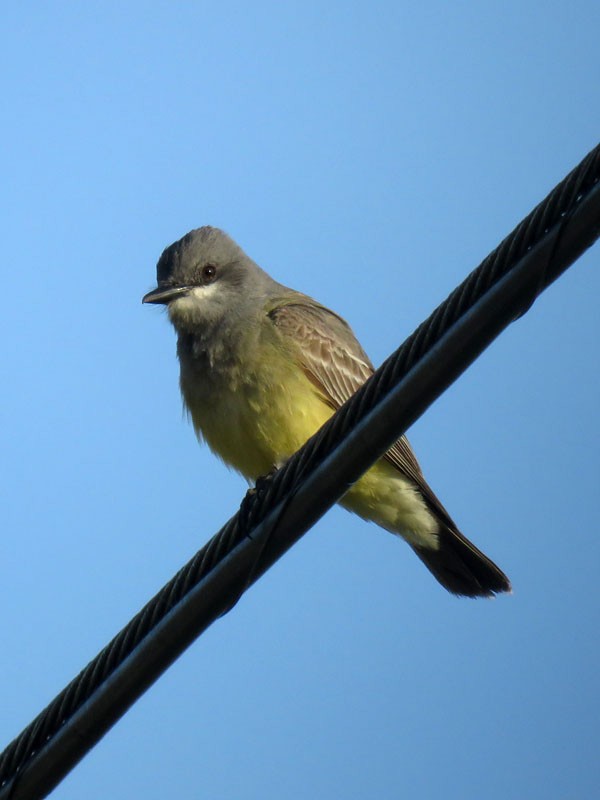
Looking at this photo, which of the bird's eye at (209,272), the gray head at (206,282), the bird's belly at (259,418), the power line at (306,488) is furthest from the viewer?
the bird's eye at (209,272)

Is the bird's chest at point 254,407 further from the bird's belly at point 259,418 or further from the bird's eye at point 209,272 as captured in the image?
the bird's eye at point 209,272

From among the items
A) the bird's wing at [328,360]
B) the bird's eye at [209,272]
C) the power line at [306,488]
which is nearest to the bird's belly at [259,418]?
the bird's wing at [328,360]

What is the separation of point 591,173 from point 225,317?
373 centimetres

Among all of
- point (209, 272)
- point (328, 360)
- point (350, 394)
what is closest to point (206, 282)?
point (209, 272)

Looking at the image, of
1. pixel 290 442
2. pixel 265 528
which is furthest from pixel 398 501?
pixel 265 528

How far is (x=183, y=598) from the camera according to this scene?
150 inches

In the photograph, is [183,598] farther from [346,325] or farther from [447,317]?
[346,325]

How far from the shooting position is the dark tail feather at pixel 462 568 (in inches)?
266

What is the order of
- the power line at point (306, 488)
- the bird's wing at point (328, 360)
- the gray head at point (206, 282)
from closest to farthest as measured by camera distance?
the power line at point (306, 488) → the bird's wing at point (328, 360) → the gray head at point (206, 282)

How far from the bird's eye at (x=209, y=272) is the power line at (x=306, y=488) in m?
3.39

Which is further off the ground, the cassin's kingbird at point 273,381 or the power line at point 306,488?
the cassin's kingbird at point 273,381

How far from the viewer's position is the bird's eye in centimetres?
730

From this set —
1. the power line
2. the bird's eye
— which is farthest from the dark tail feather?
the power line

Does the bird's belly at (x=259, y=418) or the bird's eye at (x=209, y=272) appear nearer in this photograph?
the bird's belly at (x=259, y=418)
